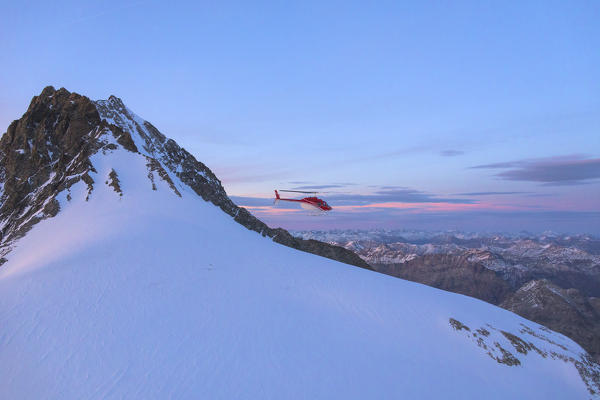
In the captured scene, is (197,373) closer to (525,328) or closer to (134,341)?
(134,341)

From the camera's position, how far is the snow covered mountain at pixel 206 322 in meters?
12.8

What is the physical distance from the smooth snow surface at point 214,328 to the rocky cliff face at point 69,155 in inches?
343

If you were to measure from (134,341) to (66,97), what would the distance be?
162 ft

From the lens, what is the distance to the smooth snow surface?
12617 millimetres

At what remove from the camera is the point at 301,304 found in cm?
1944

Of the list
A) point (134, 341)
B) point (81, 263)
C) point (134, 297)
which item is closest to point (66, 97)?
point (81, 263)

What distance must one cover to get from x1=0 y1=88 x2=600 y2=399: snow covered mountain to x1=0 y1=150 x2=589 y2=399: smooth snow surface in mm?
70

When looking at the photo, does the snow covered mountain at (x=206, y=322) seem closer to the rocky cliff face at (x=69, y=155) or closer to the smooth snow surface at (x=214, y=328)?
the smooth snow surface at (x=214, y=328)

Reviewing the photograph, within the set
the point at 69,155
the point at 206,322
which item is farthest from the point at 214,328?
the point at 69,155

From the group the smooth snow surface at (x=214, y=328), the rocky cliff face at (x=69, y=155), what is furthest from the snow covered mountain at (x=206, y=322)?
the rocky cliff face at (x=69, y=155)

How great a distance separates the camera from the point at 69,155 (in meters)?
39.9

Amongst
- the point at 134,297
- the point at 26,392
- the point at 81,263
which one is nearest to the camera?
the point at 26,392

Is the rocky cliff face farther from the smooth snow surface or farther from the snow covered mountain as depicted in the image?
the smooth snow surface

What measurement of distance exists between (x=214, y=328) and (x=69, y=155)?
124ft
